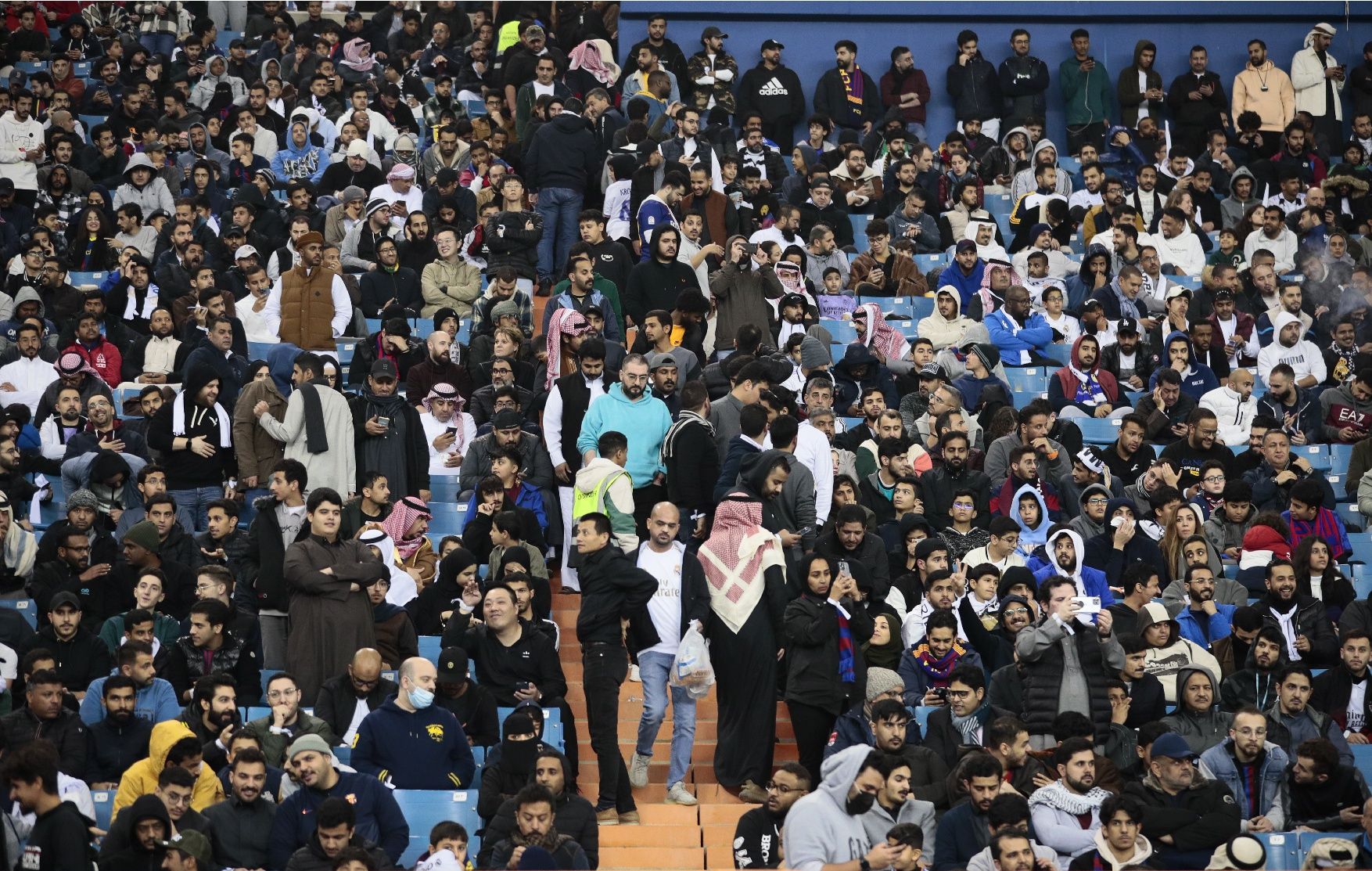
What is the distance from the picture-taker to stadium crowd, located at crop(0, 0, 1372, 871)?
9.53m

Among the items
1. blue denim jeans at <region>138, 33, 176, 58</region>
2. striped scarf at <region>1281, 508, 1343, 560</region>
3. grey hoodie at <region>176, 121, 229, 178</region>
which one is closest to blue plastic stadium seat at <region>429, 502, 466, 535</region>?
striped scarf at <region>1281, 508, 1343, 560</region>

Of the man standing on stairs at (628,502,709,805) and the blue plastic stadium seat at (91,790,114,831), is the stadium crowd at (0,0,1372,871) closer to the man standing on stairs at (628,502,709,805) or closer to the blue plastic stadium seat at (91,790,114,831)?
the man standing on stairs at (628,502,709,805)

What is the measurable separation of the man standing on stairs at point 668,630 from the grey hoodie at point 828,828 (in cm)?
131

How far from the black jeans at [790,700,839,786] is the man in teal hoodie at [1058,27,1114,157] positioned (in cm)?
1164

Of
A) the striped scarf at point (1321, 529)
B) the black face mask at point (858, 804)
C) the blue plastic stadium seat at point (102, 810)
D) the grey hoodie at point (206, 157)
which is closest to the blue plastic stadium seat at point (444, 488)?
the blue plastic stadium seat at point (102, 810)

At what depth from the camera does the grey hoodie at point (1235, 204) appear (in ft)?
61.8

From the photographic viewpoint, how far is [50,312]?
50.3ft

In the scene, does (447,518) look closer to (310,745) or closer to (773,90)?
(310,745)

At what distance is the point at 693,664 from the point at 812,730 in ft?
2.52

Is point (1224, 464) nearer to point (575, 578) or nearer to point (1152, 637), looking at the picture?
point (1152, 637)

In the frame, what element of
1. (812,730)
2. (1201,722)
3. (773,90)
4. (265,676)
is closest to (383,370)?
(265,676)

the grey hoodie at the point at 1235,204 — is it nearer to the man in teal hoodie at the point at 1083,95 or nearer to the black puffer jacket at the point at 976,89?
the man in teal hoodie at the point at 1083,95

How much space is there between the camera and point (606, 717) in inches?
393

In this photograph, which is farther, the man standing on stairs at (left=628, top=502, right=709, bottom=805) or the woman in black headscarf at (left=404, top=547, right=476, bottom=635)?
the woman in black headscarf at (left=404, top=547, right=476, bottom=635)
